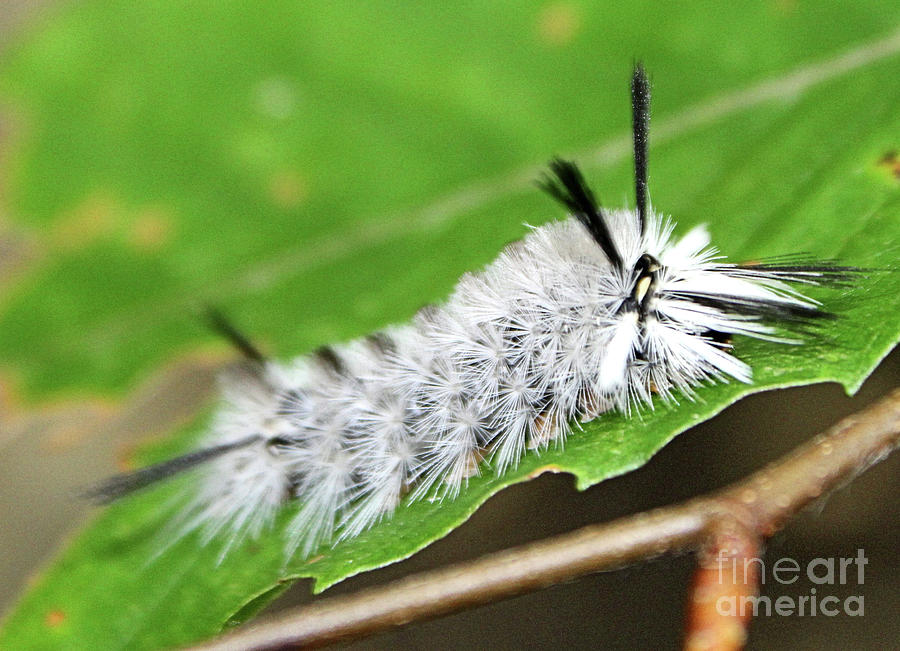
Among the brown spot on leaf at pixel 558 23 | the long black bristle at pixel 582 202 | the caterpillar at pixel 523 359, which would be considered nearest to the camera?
the long black bristle at pixel 582 202

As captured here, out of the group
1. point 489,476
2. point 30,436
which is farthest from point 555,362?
point 30,436

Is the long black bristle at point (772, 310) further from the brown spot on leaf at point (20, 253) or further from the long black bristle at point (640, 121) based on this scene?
the brown spot on leaf at point (20, 253)

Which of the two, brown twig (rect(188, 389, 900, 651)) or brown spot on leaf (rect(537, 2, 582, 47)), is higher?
brown spot on leaf (rect(537, 2, 582, 47))

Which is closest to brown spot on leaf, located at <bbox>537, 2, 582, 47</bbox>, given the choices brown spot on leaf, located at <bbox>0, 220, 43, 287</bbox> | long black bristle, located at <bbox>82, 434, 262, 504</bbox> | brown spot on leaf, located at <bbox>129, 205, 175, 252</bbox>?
brown spot on leaf, located at <bbox>129, 205, 175, 252</bbox>

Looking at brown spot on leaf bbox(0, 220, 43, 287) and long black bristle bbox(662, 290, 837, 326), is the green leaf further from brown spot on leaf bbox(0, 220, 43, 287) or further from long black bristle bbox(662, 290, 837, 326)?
long black bristle bbox(662, 290, 837, 326)

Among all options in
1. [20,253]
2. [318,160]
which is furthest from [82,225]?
[318,160]

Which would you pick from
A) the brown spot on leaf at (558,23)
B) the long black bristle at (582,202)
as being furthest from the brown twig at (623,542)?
the brown spot on leaf at (558,23)

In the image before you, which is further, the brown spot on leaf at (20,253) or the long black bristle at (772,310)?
the brown spot on leaf at (20,253)

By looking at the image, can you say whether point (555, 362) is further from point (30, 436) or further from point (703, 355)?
point (30, 436)
